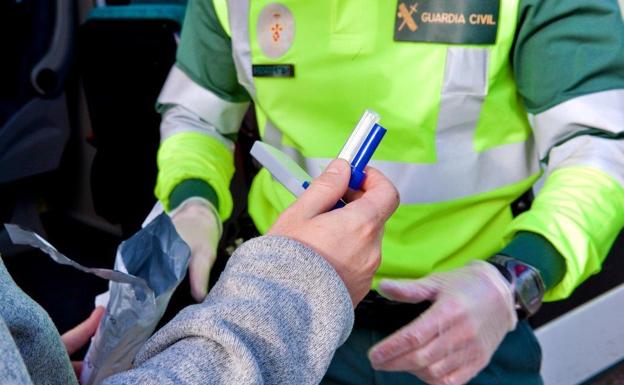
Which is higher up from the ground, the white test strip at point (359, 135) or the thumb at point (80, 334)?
the white test strip at point (359, 135)

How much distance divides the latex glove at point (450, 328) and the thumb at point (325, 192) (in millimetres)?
171

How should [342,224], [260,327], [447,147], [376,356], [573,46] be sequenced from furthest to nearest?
1. [447,147]
2. [573,46]
3. [376,356]
4. [342,224]
5. [260,327]

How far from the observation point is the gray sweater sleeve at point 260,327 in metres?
0.54

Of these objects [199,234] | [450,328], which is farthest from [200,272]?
[450,328]

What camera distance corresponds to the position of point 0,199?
8.62ft

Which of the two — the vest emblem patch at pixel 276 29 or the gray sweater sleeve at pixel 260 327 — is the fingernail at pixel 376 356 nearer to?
the gray sweater sleeve at pixel 260 327

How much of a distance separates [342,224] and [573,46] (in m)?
0.46

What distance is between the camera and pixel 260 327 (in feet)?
1.86

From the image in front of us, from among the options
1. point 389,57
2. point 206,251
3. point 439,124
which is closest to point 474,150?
point 439,124

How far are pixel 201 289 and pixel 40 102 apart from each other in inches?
69.7

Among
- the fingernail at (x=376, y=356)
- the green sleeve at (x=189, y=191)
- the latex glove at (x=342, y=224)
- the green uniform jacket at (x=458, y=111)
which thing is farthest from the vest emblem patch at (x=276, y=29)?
the fingernail at (x=376, y=356)

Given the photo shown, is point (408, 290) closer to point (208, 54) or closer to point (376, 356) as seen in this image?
point (376, 356)

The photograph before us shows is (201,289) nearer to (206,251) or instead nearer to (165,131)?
(206,251)

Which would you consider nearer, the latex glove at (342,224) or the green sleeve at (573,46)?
the latex glove at (342,224)
